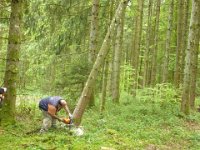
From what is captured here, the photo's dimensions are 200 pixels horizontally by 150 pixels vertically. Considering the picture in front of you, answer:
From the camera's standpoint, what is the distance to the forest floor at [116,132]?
28.2 feet

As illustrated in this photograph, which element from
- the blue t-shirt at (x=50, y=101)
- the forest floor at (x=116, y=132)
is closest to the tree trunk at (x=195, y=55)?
the forest floor at (x=116, y=132)

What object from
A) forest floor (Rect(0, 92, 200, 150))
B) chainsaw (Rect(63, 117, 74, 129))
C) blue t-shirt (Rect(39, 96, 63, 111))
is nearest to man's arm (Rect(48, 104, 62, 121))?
blue t-shirt (Rect(39, 96, 63, 111))

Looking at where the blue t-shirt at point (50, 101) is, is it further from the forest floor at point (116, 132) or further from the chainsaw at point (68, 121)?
the forest floor at point (116, 132)

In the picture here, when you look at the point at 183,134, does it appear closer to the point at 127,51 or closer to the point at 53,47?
the point at 53,47

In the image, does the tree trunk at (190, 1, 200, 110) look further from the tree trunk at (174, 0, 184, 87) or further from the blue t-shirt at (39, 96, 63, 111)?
the blue t-shirt at (39, 96, 63, 111)

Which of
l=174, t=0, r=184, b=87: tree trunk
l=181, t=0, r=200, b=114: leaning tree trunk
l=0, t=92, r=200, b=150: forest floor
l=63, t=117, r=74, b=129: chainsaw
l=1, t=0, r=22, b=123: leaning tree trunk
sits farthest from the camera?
l=174, t=0, r=184, b=87: tree trunk

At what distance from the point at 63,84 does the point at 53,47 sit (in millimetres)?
3787

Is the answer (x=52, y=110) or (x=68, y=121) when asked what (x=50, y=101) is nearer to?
(x=52, y=110)

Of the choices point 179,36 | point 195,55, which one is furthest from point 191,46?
point 179,36

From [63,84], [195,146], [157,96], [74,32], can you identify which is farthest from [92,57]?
[195,146]

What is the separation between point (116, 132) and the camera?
10.8 meters

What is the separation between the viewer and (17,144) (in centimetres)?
830

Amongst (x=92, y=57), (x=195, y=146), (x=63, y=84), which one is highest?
(x=92, y=57)

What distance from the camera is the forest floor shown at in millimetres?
8609
